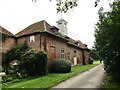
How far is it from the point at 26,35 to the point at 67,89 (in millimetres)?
21112

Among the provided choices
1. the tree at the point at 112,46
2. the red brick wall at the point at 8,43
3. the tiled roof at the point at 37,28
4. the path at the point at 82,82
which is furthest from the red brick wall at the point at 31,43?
the tree at the point at 112,46

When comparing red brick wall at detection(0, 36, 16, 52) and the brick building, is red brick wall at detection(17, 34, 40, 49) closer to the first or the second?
the brick building

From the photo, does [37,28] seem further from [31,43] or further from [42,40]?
[42,40]

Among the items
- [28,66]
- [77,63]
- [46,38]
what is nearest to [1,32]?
[46,38]

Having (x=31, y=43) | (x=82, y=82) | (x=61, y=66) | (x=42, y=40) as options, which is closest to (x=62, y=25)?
(x=31, y=43)

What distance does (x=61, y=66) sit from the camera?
3238 cm

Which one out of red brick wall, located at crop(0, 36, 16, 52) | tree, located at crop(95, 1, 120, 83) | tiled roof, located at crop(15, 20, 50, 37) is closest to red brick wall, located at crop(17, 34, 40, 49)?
tiled roof, located at crop(15, 20, 50, 37)

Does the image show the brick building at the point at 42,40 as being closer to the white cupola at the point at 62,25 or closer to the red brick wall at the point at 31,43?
the red brick wall at the point at 31,43

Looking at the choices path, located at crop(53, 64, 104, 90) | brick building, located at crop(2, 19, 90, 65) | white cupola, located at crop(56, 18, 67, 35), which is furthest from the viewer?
white cupola, located at crop(56, 18, 67, 35)

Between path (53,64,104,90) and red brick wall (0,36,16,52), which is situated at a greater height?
red brick wall (0,36,16,52)

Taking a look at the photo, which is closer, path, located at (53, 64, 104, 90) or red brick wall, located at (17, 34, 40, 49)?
path, located at (53, 64, 104, 90)

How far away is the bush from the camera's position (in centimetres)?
3195

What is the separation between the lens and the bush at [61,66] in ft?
105

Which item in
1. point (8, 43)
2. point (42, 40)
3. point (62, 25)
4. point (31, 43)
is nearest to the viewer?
point (42, 40)
